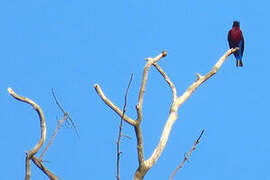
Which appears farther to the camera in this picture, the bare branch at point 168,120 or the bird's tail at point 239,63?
the bird's tail at point 239,63

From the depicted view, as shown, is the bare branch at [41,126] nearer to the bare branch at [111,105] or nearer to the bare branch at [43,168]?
the bare branch at [43,168]

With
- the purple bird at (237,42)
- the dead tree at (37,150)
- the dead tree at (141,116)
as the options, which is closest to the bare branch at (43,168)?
the dead tree at (37,150)

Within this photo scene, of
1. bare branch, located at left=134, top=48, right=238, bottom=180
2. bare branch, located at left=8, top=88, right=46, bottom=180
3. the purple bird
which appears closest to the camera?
bare branch, located at left=8, top=88, right=46, bottom=180

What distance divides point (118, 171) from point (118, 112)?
2.52 feet

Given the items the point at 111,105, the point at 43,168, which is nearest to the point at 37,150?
the point at 43,168

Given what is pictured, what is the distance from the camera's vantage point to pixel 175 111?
4871 mm

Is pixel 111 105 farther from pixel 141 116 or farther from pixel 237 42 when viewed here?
pixel 237 42

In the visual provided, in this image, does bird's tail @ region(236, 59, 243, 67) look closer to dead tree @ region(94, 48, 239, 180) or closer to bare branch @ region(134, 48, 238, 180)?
bare branch @ region(134, 48, 238, 180)

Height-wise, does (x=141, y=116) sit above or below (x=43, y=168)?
above

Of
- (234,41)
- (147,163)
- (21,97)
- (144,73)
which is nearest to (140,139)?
(147,163)

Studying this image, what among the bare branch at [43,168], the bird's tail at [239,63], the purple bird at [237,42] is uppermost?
the purple bird at [237,42]

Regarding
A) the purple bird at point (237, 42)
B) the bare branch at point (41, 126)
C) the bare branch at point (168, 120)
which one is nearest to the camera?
the bare branch at point (41, 126)

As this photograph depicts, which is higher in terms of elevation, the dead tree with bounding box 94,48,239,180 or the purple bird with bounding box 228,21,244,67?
the purple bird with bounding box 228,21,244,67

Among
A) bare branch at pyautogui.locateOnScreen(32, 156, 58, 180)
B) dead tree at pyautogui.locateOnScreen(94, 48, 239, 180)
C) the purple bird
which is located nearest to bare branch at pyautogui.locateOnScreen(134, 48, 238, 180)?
dead tree at pyautogui.locateOnScreen(94, 48, 239, 180)
